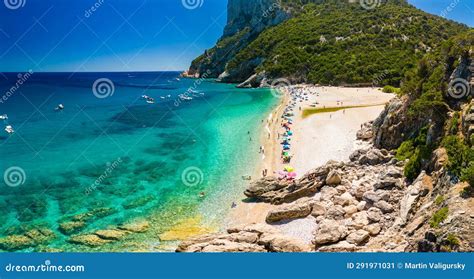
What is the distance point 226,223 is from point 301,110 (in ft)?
127

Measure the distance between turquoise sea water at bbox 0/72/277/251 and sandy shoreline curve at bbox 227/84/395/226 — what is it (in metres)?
1.53

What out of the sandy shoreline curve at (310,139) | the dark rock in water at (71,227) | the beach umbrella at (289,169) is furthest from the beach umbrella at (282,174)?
the dark rock in water at (71,227)

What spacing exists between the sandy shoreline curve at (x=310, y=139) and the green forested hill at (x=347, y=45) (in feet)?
111

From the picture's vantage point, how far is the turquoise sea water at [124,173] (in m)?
23.2

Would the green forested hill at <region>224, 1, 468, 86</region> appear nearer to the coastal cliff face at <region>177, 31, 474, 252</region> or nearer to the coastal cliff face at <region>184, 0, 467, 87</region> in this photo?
the coastal cliff face at <region>184, 0, 467, 87</region>

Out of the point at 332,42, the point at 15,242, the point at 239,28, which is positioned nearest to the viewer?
the point at 15,242

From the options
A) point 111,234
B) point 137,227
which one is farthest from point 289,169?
point 111,234

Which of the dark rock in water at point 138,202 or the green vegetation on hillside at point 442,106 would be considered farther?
the dark rock in water at point 138,202

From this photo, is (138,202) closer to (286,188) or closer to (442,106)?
(286,188)

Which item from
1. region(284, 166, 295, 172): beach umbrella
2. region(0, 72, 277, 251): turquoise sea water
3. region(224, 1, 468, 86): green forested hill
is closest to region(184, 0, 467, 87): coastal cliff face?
region(224, 1, 468, 86): green forested hill

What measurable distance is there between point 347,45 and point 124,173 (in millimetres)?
96255

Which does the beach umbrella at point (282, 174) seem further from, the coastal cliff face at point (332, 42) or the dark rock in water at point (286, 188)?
the coastal cliff face at point (332, 42)

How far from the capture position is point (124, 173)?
33156 millimetres
